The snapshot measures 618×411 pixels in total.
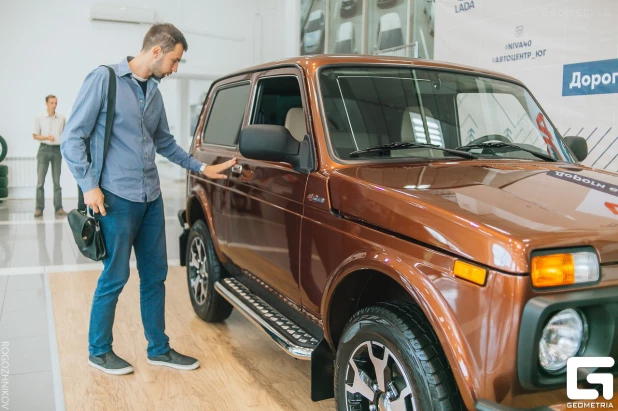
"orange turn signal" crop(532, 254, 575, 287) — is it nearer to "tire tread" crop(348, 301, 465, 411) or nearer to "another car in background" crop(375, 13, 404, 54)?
"tire tread" crop(348, 301, 465, 411)

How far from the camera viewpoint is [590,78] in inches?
181

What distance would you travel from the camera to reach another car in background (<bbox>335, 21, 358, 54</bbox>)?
909 centimetres

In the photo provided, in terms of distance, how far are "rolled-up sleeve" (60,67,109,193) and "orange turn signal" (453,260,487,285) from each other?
211 cm

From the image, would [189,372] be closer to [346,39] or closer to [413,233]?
[413,233]

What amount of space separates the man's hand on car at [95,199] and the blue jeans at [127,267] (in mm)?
96

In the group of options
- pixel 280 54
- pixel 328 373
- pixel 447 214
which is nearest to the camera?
pixel 447 214

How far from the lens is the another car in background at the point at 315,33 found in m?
10.0

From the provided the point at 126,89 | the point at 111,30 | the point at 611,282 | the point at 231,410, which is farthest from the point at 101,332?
the point at 111,30

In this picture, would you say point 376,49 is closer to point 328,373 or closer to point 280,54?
point 280,54

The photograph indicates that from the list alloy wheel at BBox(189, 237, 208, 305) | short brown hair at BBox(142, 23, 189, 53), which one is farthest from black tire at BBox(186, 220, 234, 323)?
short brown hair at BBox(142, 23, 189, 53)

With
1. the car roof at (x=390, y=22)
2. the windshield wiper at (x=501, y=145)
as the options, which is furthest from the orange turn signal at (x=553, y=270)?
the car roof at (x=390, y=22)

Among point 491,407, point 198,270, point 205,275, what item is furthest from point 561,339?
point 198,270

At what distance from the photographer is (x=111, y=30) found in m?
12.7

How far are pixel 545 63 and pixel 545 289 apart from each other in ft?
12.8
